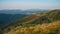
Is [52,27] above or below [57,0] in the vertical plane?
below

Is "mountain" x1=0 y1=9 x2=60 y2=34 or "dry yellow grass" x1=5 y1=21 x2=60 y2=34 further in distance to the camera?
"mountain" x1=0 y1=9 x2=60 y2=34

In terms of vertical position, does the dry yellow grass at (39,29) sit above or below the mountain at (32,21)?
below

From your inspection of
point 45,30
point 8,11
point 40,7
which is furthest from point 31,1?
point 45,30

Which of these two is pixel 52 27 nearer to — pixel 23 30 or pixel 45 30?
pixel 45 30

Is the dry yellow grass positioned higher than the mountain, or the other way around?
the mountain

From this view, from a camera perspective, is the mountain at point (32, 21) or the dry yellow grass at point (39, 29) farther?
the mountain at point (32, 21)

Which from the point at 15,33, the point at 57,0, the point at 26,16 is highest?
the point at 57,0

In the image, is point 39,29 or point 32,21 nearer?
point 39,29

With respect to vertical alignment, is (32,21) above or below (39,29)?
above

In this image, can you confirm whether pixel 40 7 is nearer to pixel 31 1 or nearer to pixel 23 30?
pixel 31 1

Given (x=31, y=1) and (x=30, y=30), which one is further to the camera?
(x=31, y=1)

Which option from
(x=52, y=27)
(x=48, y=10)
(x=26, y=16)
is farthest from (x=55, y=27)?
(x=26, y=16)
